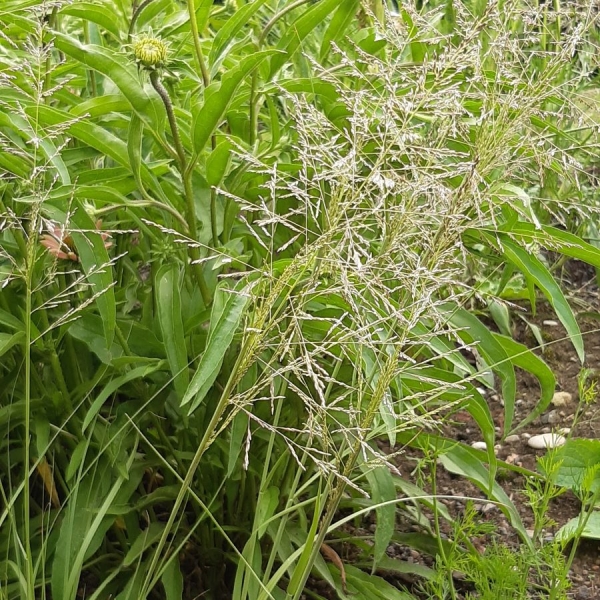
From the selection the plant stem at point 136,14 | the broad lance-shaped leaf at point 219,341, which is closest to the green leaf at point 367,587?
the broad lance-shaped leaf at point 219,341

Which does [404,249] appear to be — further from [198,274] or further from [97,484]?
[97,484]

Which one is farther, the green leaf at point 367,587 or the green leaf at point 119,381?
the green leaf at point 367,587

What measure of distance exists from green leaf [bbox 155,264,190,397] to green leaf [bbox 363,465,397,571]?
0.35 m

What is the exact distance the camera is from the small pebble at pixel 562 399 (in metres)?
2.25

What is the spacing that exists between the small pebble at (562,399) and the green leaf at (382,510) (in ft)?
3.25

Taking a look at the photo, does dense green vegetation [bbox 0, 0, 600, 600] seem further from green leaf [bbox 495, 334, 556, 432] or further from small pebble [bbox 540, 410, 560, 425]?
small pebble [bbox 540, 410, 560, 425]

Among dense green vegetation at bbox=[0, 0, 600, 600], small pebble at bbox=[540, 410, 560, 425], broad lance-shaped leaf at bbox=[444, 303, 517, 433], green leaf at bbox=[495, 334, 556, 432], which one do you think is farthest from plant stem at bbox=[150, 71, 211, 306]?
small pebble at bbox=[540, 410, 560, 425]

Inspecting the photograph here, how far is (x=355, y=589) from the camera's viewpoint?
4.84ft

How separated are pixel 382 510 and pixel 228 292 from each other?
508 millimetres

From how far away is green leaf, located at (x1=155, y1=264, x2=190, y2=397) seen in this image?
1181 mm

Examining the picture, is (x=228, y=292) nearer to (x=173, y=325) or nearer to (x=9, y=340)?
(x=173, y=325)

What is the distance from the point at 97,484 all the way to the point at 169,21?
77cm

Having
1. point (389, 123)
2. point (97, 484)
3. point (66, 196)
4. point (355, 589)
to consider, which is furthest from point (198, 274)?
point (355, 589)

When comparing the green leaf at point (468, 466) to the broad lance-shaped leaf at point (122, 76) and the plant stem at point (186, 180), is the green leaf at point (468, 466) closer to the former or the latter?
the plant stem at point (186, 180)
